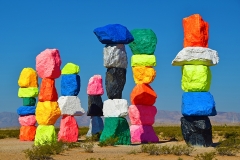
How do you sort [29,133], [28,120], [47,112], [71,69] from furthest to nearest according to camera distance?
[29,133]
[28,120]
[71,69]
[47,112]

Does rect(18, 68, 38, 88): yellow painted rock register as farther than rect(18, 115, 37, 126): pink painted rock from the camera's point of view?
Yes

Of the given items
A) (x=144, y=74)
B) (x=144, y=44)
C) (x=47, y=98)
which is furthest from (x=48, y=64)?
(x=144, y=44)

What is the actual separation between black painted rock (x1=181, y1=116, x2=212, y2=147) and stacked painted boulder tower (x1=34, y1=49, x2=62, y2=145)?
538 cm

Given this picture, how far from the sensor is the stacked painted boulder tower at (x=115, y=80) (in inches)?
691

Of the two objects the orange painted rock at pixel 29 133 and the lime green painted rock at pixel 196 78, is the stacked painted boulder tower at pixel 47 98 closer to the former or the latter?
the lime green painted rock at pixel 196 78

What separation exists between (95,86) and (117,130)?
22.4 feet

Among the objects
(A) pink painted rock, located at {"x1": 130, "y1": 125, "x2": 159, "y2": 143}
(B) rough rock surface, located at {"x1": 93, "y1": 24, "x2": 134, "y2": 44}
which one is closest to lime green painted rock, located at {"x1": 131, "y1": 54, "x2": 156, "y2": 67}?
(B) rough rock surface, located at {"x1": 93, "y1": 24, "x2": 134, "y2": 44}

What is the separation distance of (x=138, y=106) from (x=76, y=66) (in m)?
4.19

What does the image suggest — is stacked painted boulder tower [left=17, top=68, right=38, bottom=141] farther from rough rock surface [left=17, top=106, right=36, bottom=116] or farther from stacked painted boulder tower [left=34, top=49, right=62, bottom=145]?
stacked painted boulder tower [left=34, top=49, right=62, bottom=145]

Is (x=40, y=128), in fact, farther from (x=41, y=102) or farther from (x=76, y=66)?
(x=76, y=66)

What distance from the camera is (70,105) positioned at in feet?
66.4

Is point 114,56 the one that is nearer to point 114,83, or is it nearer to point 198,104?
point 114,83

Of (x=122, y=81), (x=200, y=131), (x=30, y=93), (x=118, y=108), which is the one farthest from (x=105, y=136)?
(x=30, y=93)

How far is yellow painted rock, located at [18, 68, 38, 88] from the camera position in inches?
890
